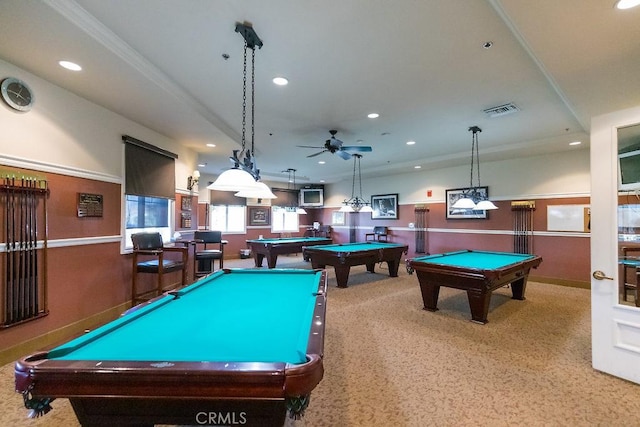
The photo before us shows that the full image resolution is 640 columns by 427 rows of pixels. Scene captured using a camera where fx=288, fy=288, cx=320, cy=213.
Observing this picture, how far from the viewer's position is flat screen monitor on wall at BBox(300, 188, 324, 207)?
1095cm

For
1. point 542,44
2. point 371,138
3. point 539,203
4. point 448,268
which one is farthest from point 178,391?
point 539,203

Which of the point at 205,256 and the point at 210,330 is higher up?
the point at 210,330

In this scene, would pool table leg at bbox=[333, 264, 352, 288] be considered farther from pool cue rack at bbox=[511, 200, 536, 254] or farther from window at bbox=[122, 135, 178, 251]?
pool cue rack at bbox=[511, 200, 536, 254]

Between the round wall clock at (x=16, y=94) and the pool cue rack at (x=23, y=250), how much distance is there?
2.19 ft

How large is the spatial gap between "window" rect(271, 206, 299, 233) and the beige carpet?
22.5 feet

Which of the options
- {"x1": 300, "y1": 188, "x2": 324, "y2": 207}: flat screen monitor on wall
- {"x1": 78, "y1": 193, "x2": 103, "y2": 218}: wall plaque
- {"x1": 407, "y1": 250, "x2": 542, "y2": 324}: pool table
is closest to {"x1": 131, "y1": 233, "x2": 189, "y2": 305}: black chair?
{"x1": 78, "y1": 193, "x2": 103, "y2": 218}: wall plaque

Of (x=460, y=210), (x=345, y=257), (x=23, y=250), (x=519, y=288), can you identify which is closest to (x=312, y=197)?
(x=460, y=210)

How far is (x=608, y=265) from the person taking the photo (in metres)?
2.46

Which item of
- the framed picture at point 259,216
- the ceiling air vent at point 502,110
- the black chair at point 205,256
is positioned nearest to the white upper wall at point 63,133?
the black chair at point 205,256

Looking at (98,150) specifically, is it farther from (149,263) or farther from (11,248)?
(149,263)

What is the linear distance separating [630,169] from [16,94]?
555 centimetres

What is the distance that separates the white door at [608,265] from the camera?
2.37 metres

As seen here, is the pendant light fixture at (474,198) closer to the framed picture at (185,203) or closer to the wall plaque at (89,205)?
the framed picture at (185,203)

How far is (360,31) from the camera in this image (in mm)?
2355
